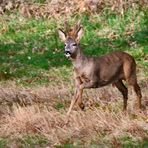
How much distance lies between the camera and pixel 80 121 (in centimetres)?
1111

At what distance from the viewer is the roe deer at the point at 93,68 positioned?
1218 cm

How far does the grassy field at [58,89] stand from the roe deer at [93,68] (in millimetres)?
415

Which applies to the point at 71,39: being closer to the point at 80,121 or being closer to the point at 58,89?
the point at 80,121

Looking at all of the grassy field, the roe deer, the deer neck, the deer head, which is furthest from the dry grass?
the deer head

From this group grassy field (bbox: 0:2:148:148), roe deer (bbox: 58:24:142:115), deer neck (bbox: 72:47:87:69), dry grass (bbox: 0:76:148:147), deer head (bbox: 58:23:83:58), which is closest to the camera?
dry grass (bbox: 0:76:148:147)

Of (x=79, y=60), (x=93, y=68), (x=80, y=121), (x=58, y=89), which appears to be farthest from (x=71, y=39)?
(x=58, y=89)

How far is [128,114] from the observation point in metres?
11.6

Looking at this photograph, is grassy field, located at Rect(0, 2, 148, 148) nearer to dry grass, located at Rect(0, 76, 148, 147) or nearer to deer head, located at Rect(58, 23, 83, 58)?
dry grass, located at Rect(0, 76, 148, 147)

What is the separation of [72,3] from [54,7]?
2.57 feet

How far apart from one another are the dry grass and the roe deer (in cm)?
41

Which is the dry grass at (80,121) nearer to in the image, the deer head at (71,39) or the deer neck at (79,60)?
the deer neck at (79,60)

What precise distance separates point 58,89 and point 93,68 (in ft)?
10.6

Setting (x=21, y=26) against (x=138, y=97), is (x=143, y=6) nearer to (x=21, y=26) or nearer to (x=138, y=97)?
(x=21, y=26)

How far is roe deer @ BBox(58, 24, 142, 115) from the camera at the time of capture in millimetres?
12180
